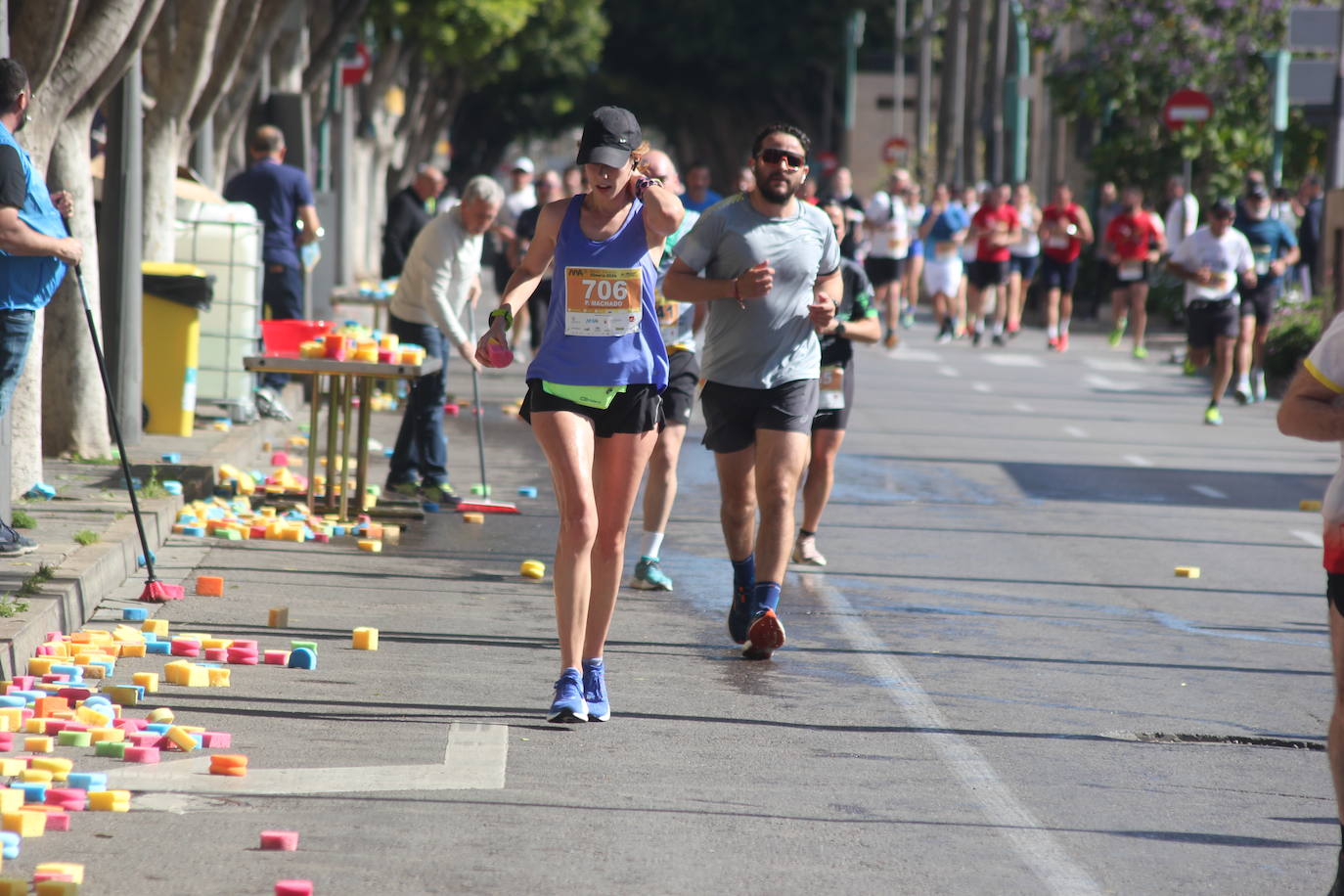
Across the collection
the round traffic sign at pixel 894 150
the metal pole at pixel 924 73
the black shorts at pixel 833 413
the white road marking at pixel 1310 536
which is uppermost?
the metal pole at pixel 924 73

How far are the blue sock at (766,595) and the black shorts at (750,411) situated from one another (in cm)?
52

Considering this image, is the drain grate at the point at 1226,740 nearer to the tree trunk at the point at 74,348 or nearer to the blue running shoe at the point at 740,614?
the blue running shoe at the point at 740,614

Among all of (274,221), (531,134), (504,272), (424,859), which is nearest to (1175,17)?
(504,272)

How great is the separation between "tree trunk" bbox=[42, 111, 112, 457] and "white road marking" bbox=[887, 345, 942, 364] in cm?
1433

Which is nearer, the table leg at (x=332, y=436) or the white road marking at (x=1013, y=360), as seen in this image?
the table leg at (x=332, y=436)

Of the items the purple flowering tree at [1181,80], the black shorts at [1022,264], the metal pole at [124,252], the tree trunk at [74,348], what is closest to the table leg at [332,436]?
the tree trunk at [74,348]

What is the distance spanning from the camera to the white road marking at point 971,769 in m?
5.23

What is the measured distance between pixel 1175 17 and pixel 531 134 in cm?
4214

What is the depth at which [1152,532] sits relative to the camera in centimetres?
1214

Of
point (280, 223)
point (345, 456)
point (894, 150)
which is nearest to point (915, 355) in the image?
point (280, 223)

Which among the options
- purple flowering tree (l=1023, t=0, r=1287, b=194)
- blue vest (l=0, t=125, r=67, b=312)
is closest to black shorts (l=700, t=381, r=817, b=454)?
blue vest (l=0, t=125, r=67, b=312)

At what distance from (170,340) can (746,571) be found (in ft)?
20.5

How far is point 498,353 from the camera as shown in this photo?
6867 millimetres

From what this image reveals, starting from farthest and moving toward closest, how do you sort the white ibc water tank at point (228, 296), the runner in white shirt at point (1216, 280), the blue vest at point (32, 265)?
the runner in white shirt at point (1216, 280) → the white ibc water tank at point (228, 296) → the blue vest at point (32, 265)
